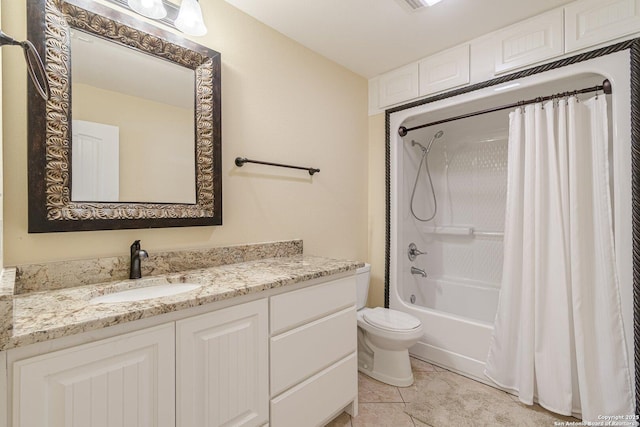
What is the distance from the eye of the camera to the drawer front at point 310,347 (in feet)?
4.27

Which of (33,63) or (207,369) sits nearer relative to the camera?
(33,63)

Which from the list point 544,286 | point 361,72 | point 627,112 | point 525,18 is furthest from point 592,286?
point 361,72

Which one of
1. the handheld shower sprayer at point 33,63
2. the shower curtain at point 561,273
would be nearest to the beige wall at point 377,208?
the shower curtain at point 561,273

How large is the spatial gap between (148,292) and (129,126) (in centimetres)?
77

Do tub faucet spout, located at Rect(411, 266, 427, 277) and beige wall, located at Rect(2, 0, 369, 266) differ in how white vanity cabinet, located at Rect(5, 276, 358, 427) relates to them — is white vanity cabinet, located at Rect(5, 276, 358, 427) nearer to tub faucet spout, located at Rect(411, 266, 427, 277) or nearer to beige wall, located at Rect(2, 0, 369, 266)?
beige wall, located at Rect(2, 0, 369, 266)

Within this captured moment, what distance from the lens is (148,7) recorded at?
1239mm

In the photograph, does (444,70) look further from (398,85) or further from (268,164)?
(268,164)

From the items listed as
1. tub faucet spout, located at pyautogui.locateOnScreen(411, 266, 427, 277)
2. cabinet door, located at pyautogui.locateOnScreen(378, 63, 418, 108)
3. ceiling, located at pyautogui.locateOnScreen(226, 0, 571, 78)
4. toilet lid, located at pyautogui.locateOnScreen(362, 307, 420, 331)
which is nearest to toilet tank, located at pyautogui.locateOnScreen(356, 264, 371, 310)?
toilet lid, located at pyautogui.locateOnScreen(362, 307, 420, 331)

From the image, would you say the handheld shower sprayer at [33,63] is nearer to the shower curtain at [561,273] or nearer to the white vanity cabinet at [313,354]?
the white vanity cabinet at [313,354]

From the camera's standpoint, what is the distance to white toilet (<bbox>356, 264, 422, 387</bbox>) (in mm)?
1923

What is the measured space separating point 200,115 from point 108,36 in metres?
0.47

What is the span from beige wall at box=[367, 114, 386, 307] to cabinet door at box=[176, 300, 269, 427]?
1.58 meters

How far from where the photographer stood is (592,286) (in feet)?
5.37

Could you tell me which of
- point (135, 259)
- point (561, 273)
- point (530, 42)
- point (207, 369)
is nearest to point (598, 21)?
point (530, 42)
